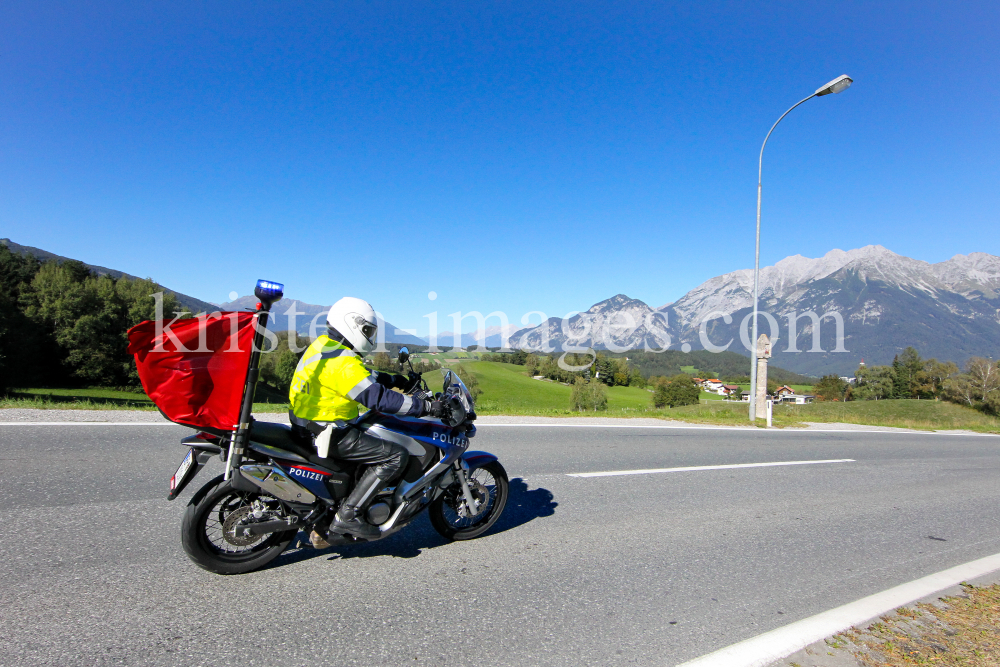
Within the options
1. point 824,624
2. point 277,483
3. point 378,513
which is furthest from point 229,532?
point 824,624

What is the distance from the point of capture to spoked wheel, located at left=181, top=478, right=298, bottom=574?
3422 millimetres

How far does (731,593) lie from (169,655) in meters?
3.54

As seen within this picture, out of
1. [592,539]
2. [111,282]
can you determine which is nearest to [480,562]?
[592,539]

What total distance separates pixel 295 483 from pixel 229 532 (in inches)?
20.5

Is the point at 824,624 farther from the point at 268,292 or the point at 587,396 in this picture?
the point at 587,396

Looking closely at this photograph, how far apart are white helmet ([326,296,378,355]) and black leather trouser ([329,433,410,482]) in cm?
65

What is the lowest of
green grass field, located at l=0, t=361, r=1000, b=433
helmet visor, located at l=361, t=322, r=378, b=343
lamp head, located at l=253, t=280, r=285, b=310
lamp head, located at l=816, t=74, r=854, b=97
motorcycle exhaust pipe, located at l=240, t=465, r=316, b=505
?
green grass field, located at l=0, t=361, r=1000, b=433

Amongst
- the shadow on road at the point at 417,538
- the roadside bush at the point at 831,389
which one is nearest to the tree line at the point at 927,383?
the roadside bush at the point at 831,389

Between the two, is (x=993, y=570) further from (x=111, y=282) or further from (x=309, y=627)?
(x=111, y=282)

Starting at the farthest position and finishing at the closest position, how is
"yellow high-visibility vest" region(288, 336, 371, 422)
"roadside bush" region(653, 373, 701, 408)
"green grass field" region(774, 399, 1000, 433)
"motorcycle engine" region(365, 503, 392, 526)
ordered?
1. "roadside bush" region(653, 373, 701, 408)
2. "green grass field" region(774, 399, 1000, 433)
3. "motorcycle engine" region(365, 503, 392, 526)
4. "yellow high-visibility vest" region(288, 336, 371, 422)

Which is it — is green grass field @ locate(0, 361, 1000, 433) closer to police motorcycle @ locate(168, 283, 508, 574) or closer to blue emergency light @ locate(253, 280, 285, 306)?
police motorcycle @ locate(168, 283, 508, 574)

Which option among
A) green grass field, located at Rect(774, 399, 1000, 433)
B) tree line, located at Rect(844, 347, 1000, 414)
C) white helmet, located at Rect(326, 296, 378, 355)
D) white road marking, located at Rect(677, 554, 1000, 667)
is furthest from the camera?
tree line, located at Rect(844, 347, 1000, 414)

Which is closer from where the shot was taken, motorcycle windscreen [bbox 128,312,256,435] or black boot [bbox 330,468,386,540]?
motorcycle windscreen [bbox 128,312,256,435]

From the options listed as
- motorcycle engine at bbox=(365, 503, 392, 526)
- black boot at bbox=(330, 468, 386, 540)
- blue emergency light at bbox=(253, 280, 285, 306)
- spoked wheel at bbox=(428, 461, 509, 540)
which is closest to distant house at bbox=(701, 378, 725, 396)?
spoked wheel at bbox=(428, 461, 509, 540)
